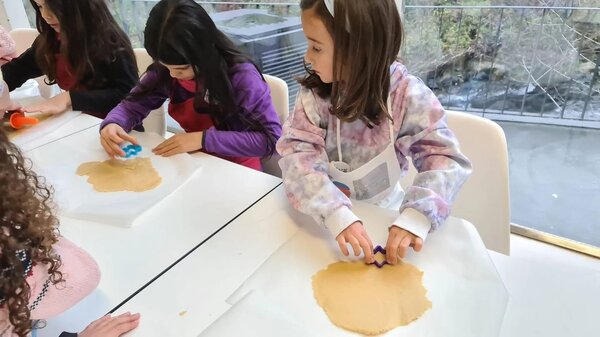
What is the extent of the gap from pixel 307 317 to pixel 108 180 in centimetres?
56

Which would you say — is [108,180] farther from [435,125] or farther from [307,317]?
[435,125]

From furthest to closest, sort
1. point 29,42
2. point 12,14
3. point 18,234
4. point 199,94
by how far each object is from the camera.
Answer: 1. point 12,14
2. point 29,42
3. point 199,94
4. point 18,234

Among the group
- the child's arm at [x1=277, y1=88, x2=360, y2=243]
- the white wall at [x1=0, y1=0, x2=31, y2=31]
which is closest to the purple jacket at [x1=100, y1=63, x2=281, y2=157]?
the child's arm at [x1=277, y1=88, x2=360, y2=243]

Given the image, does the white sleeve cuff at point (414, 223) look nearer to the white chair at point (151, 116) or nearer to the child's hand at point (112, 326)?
the child's hand at point (112, 326)

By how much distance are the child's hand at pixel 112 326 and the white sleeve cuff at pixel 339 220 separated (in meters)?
0.31

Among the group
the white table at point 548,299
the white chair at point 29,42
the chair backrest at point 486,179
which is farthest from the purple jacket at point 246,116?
the white chair at point 29,42

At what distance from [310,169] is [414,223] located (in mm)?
214

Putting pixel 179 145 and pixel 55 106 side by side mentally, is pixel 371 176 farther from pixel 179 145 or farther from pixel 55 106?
pixel 55 106

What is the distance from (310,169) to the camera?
79 cm

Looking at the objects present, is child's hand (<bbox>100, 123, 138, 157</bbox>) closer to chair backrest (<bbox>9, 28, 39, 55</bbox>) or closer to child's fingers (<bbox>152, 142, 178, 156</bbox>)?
child's fingers (<bbox>152, 142, 178, 156</bbox>)

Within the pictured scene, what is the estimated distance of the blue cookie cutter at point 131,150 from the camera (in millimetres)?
1009

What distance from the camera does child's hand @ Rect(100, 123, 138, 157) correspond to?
3.32ft

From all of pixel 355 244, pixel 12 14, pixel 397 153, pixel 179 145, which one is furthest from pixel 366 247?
pixel 12 14

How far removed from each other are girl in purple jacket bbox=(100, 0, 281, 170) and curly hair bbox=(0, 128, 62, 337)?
19.4 inches
